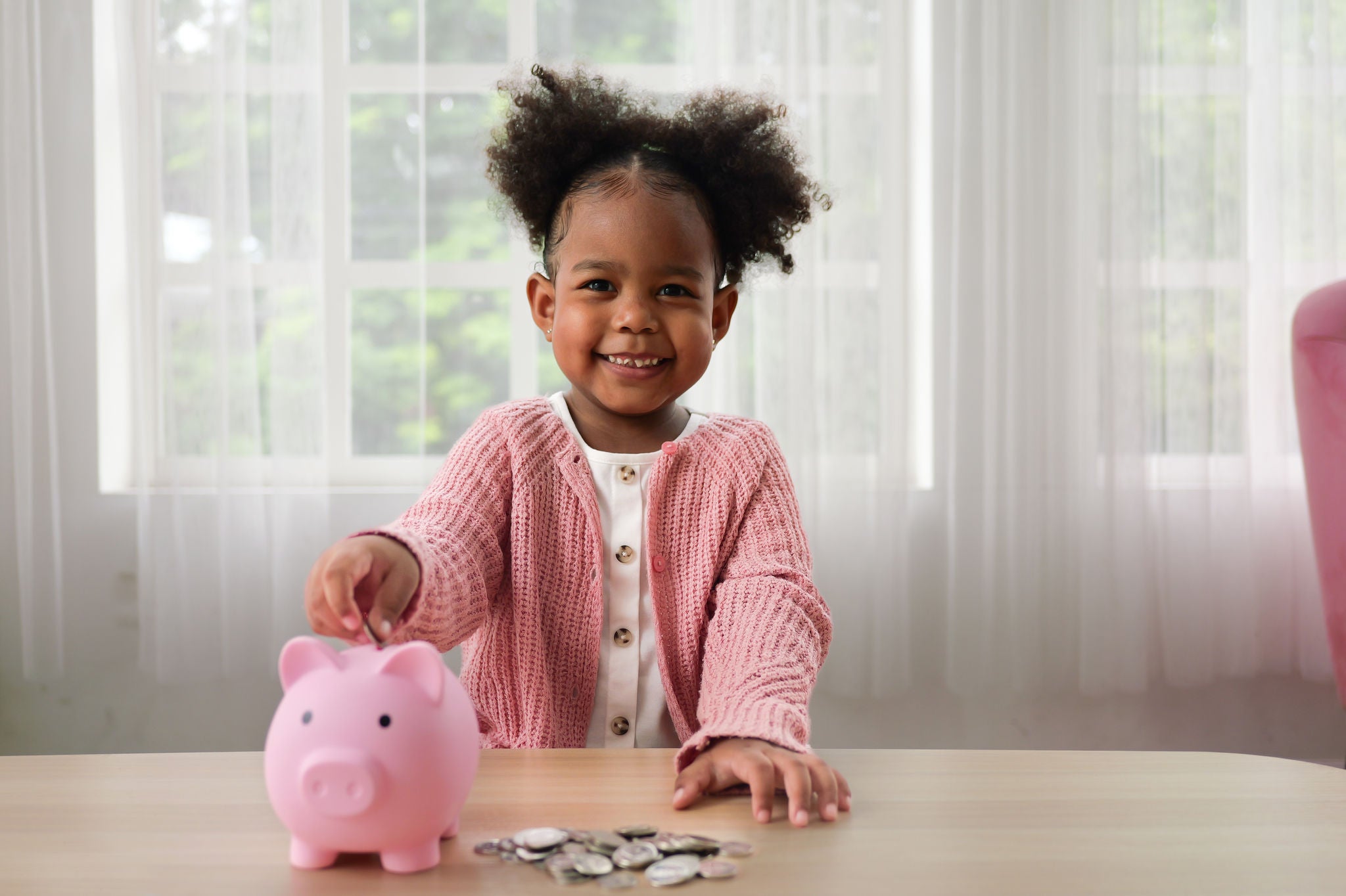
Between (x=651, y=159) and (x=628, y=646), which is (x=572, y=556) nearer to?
(x=628, y=646)

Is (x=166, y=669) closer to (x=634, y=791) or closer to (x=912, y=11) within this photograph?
(x=634, y=791)

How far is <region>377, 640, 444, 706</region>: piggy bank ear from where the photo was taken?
533 mm

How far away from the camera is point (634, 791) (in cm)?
65

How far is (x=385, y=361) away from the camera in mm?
1982

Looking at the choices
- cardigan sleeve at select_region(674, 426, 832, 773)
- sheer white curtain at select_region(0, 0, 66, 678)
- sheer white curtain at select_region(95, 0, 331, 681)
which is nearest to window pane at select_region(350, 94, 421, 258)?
sheer white curtain at select_region(95, 0, 331, 681)

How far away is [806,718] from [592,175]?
0.60 metres

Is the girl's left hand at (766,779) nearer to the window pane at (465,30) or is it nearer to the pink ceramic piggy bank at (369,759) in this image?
the pink ceramic piggy bank at (369,759)

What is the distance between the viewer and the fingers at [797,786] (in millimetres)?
604

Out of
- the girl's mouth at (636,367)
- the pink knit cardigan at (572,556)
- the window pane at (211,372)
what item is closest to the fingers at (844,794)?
the pink knit cardigan at (572,556)

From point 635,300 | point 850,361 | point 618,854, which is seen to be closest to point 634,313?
point 635,300

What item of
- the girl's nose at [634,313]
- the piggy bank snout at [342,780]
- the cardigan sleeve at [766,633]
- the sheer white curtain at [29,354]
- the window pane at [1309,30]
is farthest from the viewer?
the window pane at [1309,30]

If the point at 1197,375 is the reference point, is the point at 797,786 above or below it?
below

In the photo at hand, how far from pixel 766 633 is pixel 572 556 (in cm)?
25

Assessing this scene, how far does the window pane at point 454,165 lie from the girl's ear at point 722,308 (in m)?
0.93
